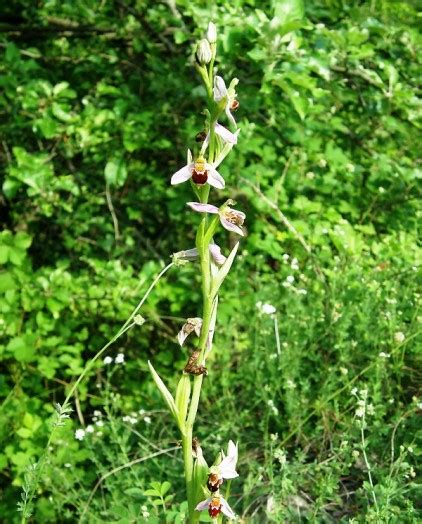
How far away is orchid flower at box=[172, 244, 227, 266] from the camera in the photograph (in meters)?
1.80

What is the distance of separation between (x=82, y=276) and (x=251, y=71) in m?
1.38

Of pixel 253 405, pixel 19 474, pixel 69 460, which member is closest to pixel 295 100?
pixel 253 405

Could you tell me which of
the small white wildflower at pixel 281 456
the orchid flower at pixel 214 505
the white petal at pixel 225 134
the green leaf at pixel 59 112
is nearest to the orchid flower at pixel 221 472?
the orchid flower at pixel 214 505

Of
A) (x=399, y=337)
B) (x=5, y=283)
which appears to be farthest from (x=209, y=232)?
(x=5, y=283)

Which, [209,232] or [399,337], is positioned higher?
[209,232]

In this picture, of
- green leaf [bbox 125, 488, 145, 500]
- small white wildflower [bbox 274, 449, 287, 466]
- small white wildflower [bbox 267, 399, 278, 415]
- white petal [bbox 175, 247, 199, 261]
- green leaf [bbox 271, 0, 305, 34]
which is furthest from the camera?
green leaf [bbox 271, 0, 305, 34]

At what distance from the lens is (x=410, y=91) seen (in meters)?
3.59

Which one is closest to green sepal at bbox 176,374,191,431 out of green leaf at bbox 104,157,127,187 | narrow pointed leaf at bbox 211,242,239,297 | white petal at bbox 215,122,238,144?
narrow pointed leaf at bbox 211,242,239,297

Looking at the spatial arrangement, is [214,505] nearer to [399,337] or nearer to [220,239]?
[399,337]

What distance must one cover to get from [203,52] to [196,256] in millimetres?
484

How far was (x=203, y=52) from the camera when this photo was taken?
68.1 inches

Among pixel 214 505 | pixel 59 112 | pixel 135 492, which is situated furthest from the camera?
pixel 59 112

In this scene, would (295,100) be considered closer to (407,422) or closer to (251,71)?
(251,71)

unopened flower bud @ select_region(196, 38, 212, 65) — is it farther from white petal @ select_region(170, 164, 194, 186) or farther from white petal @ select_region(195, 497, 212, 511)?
white petal @ select_region(195, 497, 212, 511)
